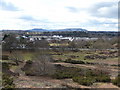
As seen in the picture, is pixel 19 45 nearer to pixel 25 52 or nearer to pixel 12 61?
pixel 25 52

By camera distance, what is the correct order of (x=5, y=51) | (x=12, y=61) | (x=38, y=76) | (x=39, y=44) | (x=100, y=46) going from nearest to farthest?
(x=38, y=76)
(x=12, y=61)
(x=5, y=51)
(x=39, y=44)
(x=100, y=46)

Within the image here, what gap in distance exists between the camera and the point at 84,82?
14359 millimetres

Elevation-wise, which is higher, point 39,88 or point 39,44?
point 39,44

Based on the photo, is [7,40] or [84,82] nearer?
[84,82]

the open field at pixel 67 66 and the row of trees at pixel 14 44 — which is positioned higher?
the row of trees at pixel 14 44

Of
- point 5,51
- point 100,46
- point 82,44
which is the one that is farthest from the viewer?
point 82,44

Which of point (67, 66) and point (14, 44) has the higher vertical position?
point (14, 44)

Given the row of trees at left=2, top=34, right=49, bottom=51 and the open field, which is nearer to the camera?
the open field

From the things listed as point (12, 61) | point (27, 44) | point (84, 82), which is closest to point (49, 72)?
point (84, 82)

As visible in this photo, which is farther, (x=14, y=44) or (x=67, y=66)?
(x=14, y=44)

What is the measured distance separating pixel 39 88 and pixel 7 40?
22361mm

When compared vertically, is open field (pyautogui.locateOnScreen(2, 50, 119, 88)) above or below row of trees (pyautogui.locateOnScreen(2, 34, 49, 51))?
below

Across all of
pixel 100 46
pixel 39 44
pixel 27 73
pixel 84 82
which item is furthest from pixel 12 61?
pixel 100 46

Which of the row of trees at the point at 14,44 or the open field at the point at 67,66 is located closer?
the open field at the point at 67,66
